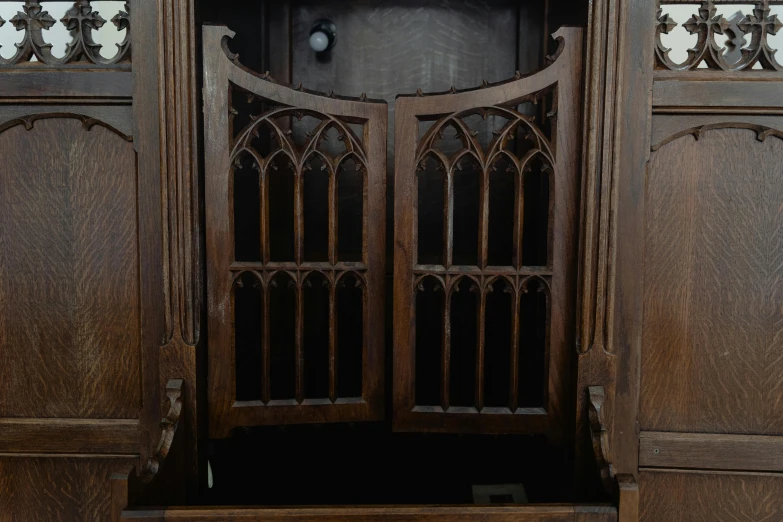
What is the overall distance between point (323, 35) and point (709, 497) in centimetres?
157

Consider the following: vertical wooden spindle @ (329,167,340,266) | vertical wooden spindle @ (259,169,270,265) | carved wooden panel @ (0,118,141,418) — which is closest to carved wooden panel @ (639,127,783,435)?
vertical wooden spindle @ (329,167,340,266)

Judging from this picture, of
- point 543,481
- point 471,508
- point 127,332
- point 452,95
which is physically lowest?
point 543,481

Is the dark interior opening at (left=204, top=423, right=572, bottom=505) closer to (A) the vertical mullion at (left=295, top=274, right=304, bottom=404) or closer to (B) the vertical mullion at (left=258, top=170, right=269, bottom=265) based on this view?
(A) the vertical mullion at (left=295, top=274, right=304, bottom=404)

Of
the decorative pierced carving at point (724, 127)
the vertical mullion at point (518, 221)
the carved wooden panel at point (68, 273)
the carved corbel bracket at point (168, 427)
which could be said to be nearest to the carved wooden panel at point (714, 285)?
the decorative pierced carving at point (724, 127)

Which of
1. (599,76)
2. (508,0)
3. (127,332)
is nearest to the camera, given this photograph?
(599,76)

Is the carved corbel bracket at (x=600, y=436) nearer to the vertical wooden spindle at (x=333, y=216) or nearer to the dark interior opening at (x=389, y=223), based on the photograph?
the dark interior opening at (x=389, y=223)

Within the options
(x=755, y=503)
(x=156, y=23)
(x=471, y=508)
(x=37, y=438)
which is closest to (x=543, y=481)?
(x=755, y=503)

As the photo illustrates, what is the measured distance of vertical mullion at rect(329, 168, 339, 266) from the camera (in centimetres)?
144

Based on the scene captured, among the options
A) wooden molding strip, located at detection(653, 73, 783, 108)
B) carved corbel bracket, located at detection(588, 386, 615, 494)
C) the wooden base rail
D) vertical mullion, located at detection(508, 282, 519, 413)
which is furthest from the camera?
vertical mullion, located at detection(508, 282, 519, 413)

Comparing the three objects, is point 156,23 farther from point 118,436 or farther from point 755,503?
point 755,503

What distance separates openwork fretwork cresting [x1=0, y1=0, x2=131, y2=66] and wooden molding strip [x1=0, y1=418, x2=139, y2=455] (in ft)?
2.77

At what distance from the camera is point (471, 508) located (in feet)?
3.75

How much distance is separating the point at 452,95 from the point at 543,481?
3.96 feet

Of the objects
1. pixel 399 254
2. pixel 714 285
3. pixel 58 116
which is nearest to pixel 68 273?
pixel 58 116
